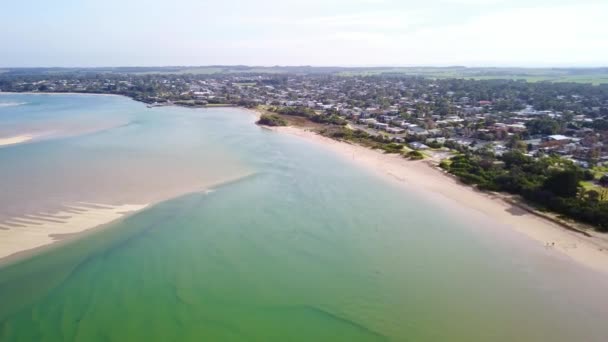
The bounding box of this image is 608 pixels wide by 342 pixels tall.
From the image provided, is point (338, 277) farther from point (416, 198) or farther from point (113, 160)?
point (113, 160)

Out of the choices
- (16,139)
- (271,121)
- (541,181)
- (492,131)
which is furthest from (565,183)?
(16,139)

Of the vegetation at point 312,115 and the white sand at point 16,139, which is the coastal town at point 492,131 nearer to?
the vegetation at point 312,115

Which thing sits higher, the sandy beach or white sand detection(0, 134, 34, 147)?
white sand detection(0, 134, 34, 147)

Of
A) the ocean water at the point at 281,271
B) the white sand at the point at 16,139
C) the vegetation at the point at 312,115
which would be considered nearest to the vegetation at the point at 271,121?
the vegetation at the point at 312,115

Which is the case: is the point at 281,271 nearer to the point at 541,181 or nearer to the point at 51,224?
the point at 51,224

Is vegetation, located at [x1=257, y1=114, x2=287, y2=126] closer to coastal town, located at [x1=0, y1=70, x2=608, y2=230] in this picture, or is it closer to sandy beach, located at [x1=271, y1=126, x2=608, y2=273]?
coastal town, located at [x1=0, y1=70, x2=608, y2=230]

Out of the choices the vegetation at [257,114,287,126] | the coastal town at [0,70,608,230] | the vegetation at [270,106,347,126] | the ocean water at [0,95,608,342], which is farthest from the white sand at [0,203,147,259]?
the vegetation at [270,106,347,126]
